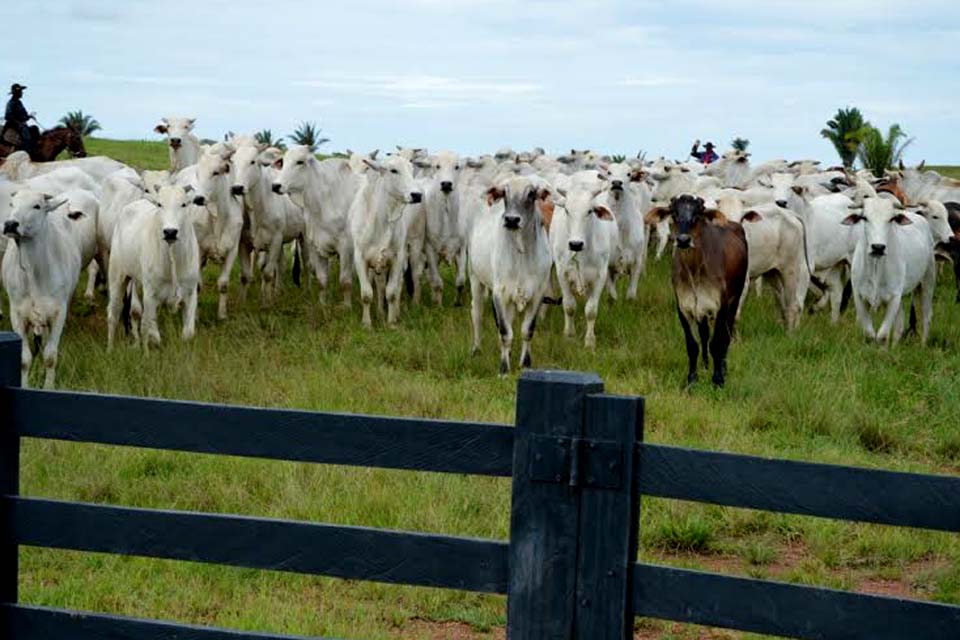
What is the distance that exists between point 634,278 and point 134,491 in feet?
41.6

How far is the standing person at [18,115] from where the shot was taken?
34.8 metres

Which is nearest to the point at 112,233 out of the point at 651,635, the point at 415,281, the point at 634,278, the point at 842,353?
the point at 415,281

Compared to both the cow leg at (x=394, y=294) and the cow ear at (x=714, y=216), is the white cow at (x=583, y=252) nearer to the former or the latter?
the cow ear at (x=714, y=216)

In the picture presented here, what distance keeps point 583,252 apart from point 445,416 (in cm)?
547

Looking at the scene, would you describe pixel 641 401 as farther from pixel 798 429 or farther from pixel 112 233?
pixel 112 233

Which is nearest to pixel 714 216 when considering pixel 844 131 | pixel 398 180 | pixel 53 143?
pixel 398 180

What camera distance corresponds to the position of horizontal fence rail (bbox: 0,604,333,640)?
455cm

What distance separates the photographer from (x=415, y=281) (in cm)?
2125

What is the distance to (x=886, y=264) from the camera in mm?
17250

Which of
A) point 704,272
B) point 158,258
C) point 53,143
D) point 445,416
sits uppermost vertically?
point 53,143

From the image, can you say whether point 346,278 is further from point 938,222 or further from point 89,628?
point 89,628

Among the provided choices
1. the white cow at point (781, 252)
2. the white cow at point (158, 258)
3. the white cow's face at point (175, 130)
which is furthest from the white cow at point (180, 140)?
the white cow at point (781, 252)

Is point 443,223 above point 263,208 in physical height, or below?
below

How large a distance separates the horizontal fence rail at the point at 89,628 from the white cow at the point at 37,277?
9.48m
